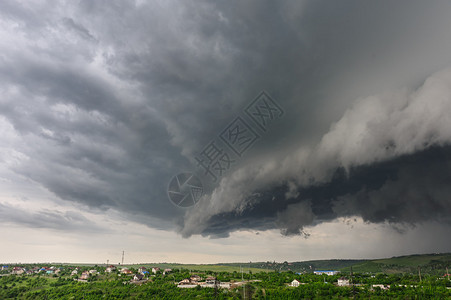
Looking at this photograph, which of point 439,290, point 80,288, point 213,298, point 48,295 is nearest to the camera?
point 213,298

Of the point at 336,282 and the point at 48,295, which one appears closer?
the point at 48,295

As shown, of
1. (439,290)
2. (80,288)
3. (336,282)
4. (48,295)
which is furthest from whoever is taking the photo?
(336,282)

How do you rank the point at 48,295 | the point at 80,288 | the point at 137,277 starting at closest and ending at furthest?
1. the point at 48,295
2. the point at 80,288
3. the point at 137,277

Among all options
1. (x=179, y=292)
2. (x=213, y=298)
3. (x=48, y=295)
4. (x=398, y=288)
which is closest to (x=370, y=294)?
(x=398, y=288)

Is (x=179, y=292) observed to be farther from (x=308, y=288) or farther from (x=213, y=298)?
(x=308, y=288)

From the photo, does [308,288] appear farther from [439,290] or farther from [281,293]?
[439,290]

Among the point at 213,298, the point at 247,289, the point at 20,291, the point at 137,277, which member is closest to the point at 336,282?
the point at 247,289

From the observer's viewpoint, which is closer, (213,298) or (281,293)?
(213,298)

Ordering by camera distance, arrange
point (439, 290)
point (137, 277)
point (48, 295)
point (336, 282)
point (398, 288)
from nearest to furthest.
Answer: point (439, 290) < point (398, 288) < point (48, 295) < point (336, 282) < point (137, 277)
